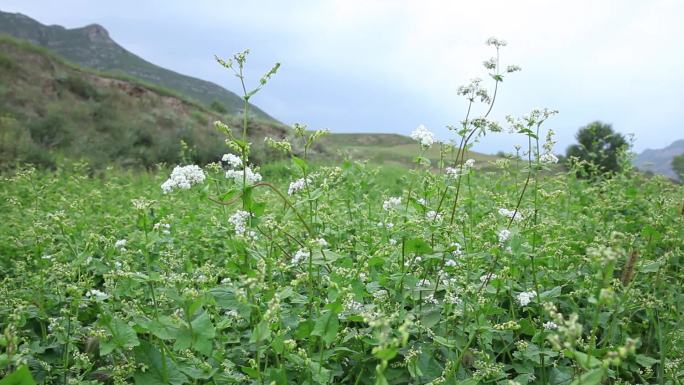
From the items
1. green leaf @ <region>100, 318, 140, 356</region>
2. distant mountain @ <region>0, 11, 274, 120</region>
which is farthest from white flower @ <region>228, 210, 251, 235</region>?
distant mountain @ <region>0, 11, 274, 120</region>

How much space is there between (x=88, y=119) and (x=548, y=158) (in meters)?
19.4

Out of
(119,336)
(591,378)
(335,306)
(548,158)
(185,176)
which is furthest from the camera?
(548,158)

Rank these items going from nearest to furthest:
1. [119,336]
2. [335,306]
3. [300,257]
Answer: [335,306] < [119,336] < [300,257]

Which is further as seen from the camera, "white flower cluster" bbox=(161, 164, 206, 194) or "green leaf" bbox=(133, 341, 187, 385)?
"white flower cluster" bbox=(161, 164, 206, 194)

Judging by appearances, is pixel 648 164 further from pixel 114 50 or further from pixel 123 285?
pixel 114 50

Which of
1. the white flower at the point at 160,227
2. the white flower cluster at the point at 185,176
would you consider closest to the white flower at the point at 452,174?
the white flower cluster at the point at 185,176

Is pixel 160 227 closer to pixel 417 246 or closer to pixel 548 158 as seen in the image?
pixel 417 246

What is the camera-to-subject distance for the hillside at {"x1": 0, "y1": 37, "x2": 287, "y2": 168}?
49.6 ft

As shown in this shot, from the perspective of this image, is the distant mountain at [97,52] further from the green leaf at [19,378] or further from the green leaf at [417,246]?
the green leaf at [19,378]

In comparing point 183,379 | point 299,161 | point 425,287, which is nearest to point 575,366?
point 425,287

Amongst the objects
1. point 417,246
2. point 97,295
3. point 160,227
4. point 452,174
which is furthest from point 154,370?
point 452,174

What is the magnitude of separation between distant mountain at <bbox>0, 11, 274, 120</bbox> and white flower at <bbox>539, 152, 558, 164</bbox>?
2618 inches

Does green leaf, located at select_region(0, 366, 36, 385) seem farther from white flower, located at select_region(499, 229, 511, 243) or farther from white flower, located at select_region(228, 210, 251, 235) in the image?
white flower, located at select_region(499, 229, 511, 243)

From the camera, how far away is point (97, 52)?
240 ft
